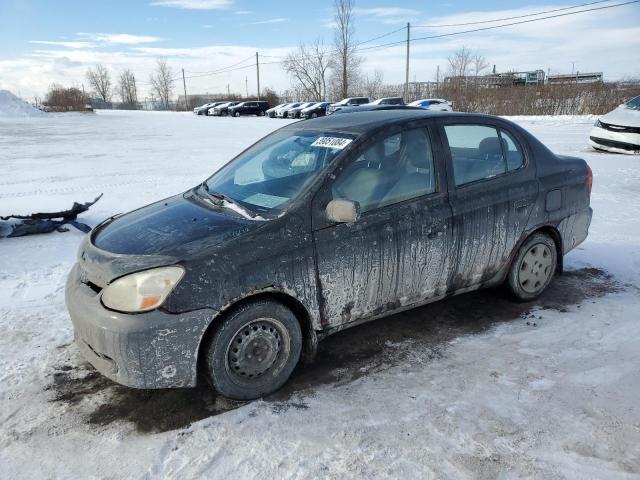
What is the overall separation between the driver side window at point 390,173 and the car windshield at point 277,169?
179 millimetres

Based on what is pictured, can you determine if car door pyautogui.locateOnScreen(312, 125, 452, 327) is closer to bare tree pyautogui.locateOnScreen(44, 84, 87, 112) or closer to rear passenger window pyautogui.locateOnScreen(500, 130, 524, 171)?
rear passenger window pyautogui.locateOnScreen(500, 130, 524, 171)

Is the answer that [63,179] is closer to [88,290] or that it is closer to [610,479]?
[88,290]

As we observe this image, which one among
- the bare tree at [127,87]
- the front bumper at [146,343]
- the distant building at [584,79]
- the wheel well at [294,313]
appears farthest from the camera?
the bare tree at [127,87]

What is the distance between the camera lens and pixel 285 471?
7.97 ft

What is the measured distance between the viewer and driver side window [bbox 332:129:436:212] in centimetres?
325

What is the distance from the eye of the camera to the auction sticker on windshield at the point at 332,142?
11.0 feet

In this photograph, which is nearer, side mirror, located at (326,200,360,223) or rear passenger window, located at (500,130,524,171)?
side mirror, located at (326,200,360,223)

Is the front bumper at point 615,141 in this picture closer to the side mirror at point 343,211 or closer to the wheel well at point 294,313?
the side mirror at point 343,211

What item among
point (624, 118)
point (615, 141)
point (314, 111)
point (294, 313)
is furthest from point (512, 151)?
point (314, 111)

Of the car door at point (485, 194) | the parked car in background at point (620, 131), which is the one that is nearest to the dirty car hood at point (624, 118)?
the parked car in background at point (620, 131)

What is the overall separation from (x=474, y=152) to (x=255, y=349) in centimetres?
230

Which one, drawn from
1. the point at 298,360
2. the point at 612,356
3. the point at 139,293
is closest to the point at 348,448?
the point at 298,360

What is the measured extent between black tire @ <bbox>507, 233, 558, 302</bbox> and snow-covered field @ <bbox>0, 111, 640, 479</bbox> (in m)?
0.14

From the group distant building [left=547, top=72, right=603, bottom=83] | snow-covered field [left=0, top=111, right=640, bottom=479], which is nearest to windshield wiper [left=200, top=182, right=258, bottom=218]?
snow-covered field [left=0, top=111, right=640, bottom=479]
